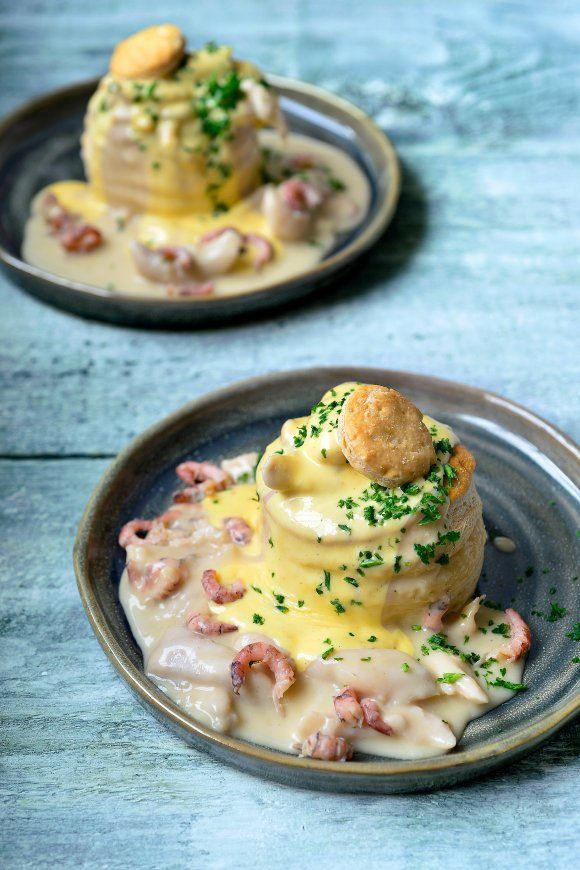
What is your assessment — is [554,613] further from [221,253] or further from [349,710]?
[221,253]

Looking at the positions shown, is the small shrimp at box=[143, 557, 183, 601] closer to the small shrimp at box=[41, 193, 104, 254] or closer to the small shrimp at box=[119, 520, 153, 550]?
the small shrimp at box=[119, 520, 153, 550]

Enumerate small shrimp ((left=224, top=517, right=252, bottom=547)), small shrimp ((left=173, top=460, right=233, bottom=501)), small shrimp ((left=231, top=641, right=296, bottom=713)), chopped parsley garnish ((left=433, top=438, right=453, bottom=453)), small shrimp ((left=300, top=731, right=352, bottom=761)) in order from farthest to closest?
small shrimp ((left=173, top=460, right=233, bottom=501))
small shrimp ((left=224, top=517, right=252, bottom=547))
chopped parsley garnish ((left=433, top=438, right=453, bottom=453))
small shrimp ((left=231, top=641, right=296, bottom=713))
small shrimp ((left=300, top=731, right=352, bottom=761))

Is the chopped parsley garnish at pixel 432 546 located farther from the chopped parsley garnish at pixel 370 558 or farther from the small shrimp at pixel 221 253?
the small shrimp at pixel 221 253

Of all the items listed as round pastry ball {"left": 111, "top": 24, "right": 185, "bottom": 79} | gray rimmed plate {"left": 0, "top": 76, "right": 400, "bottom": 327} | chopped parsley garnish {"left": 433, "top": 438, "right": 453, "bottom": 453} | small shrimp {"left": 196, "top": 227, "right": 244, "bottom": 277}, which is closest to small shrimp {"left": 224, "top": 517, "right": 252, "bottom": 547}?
chopped parsley garnish {"left": 433, "top": 438, "right": 453, "bottom": 453}

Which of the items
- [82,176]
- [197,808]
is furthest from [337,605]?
[82,176]

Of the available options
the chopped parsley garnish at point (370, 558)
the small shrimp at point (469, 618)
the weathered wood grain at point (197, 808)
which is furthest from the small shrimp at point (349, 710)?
the small shrimp at point (469, 618)

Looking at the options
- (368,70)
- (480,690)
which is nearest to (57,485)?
(480,690)

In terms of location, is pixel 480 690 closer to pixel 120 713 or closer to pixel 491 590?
pixel 491 590
